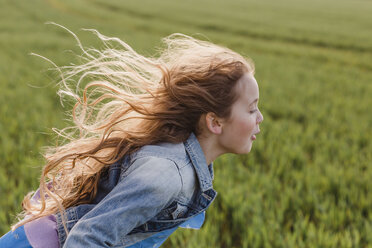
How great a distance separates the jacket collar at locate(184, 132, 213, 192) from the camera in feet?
4.41

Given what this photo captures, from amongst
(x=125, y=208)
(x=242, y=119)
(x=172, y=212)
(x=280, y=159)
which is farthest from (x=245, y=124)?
(x=280, y=159)

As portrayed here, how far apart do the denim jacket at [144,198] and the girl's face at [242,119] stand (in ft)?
0.41

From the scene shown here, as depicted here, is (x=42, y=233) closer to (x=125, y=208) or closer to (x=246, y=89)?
(x=125, y=208)

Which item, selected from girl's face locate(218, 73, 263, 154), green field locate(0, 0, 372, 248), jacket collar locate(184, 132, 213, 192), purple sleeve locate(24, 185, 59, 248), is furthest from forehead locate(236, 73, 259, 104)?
purple sleeve locate(24, 185, 59, 248)

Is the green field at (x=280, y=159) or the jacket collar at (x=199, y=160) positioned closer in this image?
the jacket collar at (x=199, y=160)

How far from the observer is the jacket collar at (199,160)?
4.41 feet

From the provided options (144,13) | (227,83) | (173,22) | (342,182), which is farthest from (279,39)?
(227,83)

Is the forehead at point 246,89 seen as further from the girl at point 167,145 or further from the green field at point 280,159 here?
the green field at point 280,159

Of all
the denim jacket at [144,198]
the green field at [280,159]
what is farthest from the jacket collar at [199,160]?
the green field at [280,159]

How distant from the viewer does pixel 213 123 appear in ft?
4.55

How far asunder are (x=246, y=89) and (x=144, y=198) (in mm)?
553

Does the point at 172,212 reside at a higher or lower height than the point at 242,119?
lower

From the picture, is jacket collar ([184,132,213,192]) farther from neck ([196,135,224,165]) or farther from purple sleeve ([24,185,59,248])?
purple sleeve ([24,185,59,248])

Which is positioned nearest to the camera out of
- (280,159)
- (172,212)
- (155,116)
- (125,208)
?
(125,208)
